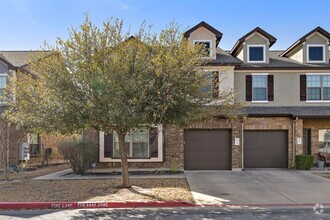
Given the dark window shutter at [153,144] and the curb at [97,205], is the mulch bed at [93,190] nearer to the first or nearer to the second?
the curb at [97,205]

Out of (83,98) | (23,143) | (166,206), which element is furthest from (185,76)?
(23,143)

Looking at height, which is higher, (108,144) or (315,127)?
(315,127)

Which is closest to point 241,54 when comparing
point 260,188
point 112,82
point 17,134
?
A: point 260,188

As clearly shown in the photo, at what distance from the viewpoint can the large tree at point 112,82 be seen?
1024 cm

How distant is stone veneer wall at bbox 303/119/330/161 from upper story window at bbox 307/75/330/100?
1.44 m

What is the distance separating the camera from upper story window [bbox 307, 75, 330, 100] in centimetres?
2027

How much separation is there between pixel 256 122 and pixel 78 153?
10104 millimetres

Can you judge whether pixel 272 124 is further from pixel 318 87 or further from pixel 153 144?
pixel 153 144

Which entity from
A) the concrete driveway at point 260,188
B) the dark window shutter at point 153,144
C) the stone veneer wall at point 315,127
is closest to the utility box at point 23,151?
the dark window shutter at point 153,144

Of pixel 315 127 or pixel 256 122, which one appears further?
A: pixel 315 127

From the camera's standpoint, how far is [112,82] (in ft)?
33.4

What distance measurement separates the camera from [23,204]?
977 cm

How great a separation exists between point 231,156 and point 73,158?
8561 mm

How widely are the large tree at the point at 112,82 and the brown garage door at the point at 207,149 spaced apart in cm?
789
